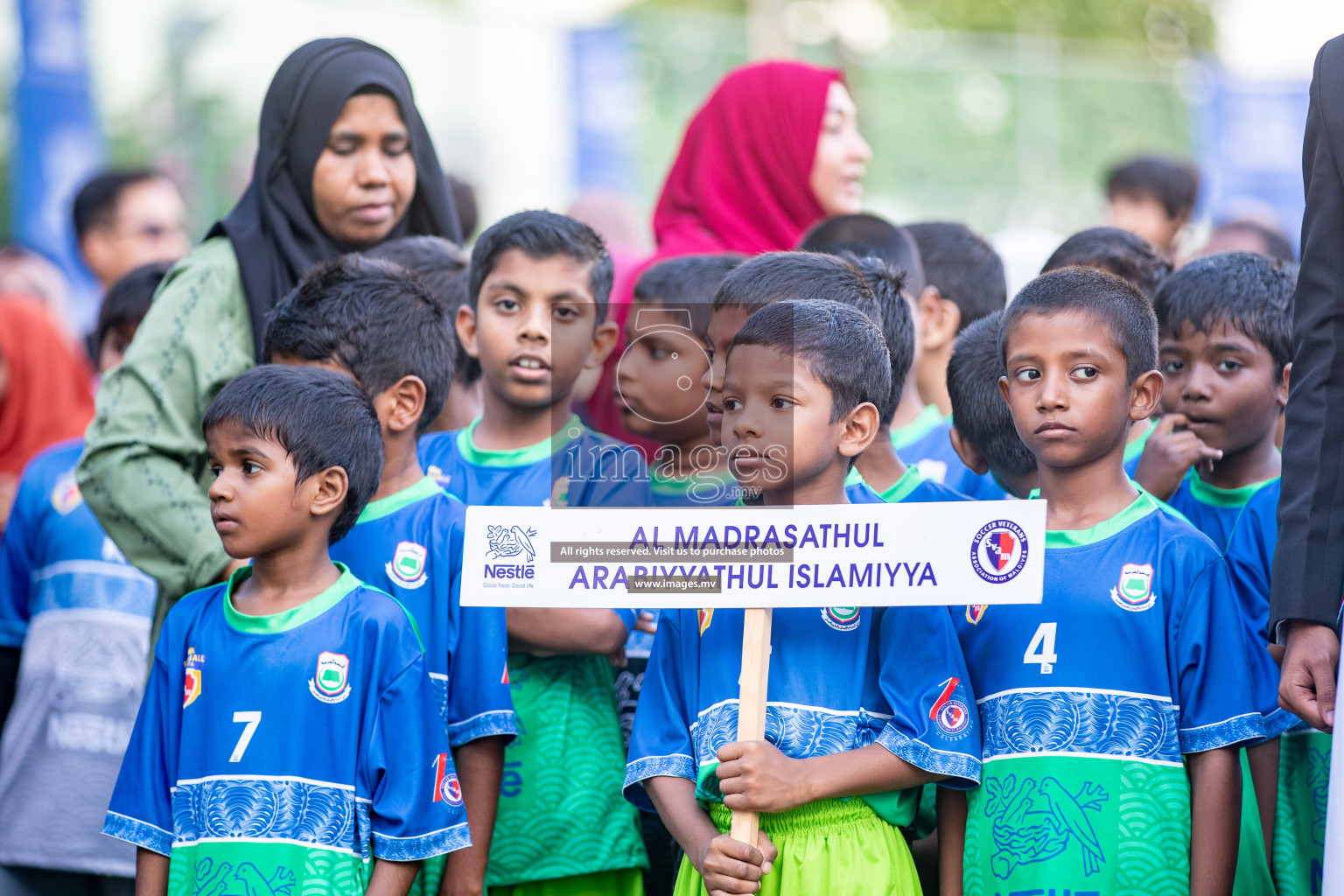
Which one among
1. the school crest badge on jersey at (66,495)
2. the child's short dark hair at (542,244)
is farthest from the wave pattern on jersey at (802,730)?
the school crest badge on jersey at (66,495)

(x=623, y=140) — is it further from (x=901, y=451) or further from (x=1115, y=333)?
(x=1115, y=333)

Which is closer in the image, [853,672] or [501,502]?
[853,672]

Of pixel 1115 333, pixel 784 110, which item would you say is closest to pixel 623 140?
pixel 784 110

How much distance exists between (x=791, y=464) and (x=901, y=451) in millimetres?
1137

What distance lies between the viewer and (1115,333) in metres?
2.63

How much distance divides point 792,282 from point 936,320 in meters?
1.07

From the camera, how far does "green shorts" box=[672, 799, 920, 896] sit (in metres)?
2.42

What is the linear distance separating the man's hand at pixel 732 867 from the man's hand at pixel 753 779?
7cm

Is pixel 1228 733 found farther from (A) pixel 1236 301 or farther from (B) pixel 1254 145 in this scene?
(B) pixel 1254 145

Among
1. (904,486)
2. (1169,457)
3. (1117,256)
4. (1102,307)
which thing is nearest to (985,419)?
(904,486)

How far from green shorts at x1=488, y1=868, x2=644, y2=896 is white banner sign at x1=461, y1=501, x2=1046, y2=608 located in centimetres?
89

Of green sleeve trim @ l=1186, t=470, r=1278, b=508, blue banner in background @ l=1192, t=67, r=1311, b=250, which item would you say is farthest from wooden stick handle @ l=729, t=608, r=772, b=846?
blue banner in background @ l=1192, t=67, r=1311, b=250

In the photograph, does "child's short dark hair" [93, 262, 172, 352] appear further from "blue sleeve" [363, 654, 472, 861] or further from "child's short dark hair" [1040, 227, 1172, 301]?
"child's short dark hair" [1040, 227, 1172, 301]

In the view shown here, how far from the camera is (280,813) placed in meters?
2.47
